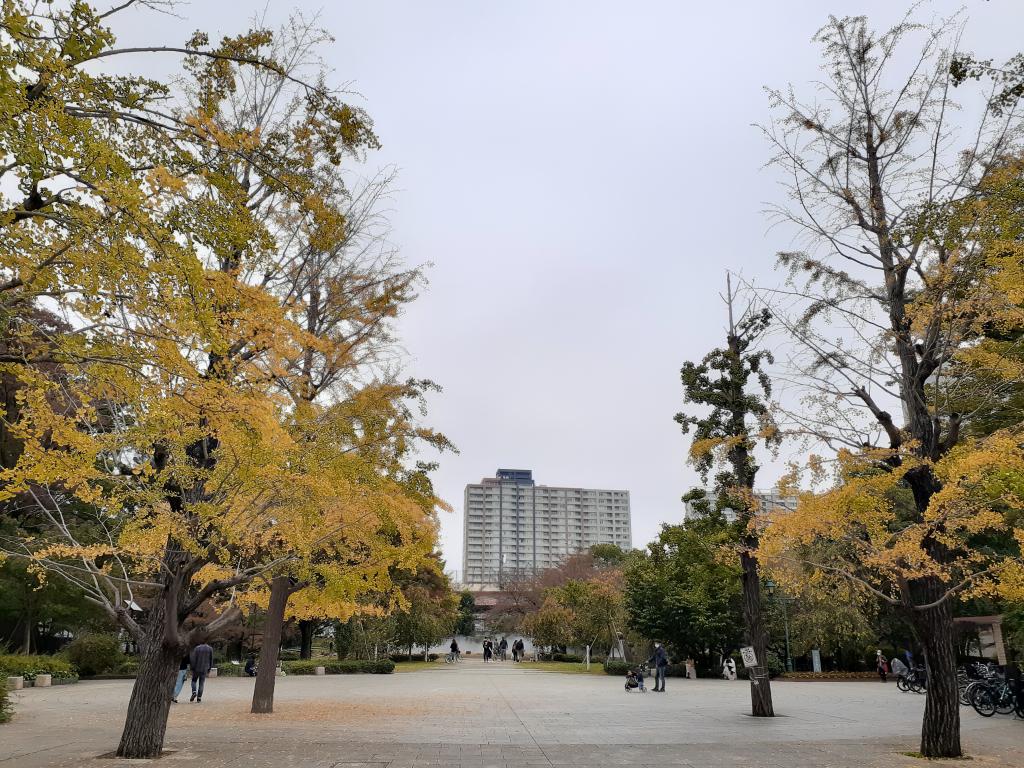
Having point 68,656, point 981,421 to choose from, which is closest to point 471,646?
point 68,656

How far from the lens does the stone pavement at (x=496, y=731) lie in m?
8.28

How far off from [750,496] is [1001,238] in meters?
5.86

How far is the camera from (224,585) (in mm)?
8547

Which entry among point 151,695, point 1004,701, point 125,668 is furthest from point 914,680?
point 125,668

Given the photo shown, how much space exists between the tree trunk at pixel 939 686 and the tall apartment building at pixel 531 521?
501 ft

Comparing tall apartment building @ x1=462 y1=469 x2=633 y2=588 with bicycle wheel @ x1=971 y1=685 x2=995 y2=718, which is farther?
tall apartment building @ x1=462 y1=469 x2=633 y2=588

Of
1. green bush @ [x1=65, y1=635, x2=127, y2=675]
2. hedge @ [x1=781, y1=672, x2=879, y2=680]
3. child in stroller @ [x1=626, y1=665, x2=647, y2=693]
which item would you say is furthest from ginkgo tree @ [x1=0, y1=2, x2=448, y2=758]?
hedge @ [x1=781, y1=672, x2=879, y2=680]

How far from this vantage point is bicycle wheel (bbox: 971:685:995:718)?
13742mm

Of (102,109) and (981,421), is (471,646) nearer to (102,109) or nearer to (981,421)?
(981,421)

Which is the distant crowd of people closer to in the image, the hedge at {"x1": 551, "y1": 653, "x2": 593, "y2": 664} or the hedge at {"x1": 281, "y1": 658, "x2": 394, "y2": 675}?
the hedge at {"x1": 551, "y1": 653, "x2": 593, "y2": 664}

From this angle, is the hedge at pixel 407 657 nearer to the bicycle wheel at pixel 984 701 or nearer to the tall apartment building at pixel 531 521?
the bicycle wheel at pixel 984 701

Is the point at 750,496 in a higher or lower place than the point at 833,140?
lower

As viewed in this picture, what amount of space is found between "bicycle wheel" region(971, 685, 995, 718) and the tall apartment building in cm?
14762

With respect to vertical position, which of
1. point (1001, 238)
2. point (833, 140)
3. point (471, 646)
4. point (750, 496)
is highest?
point (833, 140)
